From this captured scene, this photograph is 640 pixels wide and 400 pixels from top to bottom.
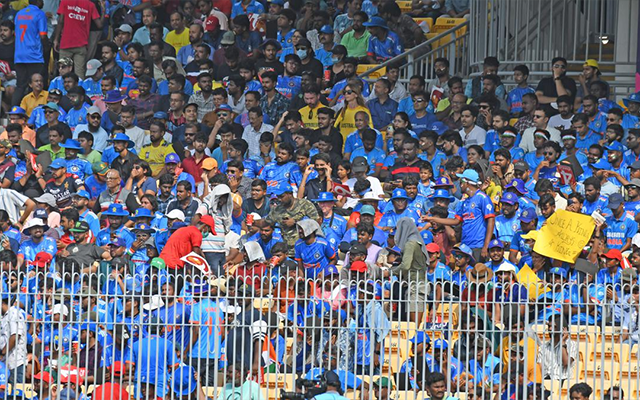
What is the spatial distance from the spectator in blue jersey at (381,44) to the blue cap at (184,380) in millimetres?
11845

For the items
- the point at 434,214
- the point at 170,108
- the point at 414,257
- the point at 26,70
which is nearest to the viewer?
the point at 414,257

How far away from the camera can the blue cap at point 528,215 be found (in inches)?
806

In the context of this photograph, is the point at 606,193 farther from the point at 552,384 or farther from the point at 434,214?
the point at 552,384

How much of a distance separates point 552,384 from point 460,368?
3.01 ft

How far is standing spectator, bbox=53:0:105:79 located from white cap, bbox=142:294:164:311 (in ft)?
37.0

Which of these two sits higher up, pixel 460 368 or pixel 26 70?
pixel 26 70

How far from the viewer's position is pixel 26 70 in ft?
90.2

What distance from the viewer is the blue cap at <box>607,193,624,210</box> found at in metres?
20.7

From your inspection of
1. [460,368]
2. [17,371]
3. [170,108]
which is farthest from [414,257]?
[170,108]

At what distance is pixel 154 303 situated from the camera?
55.5 ft

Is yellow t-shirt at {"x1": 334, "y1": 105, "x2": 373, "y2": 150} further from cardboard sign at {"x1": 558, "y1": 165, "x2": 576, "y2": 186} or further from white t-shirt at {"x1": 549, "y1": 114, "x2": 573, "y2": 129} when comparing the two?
cardboard sign at {"x1": 558, "y1": 165, "x2": 576, "y2": 186}

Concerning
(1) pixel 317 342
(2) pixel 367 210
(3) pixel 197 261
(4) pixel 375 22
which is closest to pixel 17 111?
(4) pixel 375 22

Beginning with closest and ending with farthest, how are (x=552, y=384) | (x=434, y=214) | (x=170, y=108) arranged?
(x=552, y=384), (x=434, y=214), (x=170, y=108)

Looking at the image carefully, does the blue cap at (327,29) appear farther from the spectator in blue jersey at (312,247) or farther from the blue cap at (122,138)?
the spectator in blue jersey at (312,247)
